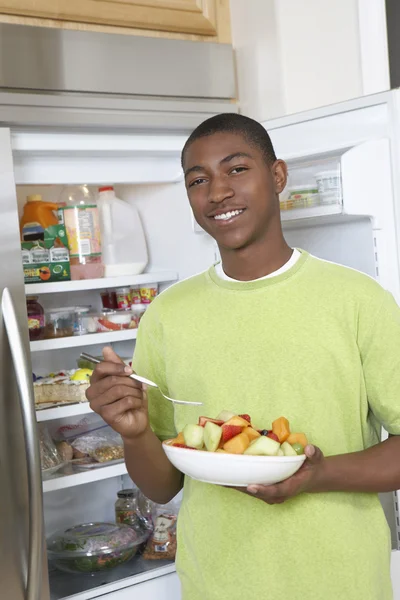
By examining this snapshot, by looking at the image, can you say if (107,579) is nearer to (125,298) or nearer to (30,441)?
(30,441)

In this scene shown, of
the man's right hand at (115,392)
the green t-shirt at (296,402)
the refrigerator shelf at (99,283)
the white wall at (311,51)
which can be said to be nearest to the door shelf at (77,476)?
the refrigerator shelf at (99,283)

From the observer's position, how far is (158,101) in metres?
1.80

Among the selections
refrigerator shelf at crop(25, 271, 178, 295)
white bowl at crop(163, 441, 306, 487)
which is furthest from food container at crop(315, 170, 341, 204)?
white bowl at crop(163, 441, 306, 487)

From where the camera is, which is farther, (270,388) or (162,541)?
(162,541)

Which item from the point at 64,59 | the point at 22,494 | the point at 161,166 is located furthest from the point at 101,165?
the point at 22,494

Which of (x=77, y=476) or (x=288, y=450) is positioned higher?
(x=288, y=450)

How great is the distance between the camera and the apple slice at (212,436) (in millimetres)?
1121

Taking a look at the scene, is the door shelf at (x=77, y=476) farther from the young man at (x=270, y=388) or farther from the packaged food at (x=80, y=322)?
the young man at (x=270, y=388)

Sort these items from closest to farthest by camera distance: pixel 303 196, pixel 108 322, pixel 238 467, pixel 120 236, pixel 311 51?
1. pixel 238 467
2. pixel 303 196
3. pixel 311 51
4. pixel 108 322
5. pixel 120 236

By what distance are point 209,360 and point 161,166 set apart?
823 millimetres

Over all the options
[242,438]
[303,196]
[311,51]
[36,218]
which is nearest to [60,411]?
[36,218]

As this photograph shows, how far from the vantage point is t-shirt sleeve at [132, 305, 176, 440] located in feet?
4.53

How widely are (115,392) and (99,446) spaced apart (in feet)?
2.93

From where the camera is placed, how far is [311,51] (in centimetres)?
181
